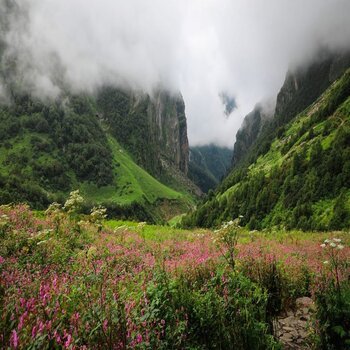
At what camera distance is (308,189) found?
73.8m

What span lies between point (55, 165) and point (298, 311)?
7879 inches

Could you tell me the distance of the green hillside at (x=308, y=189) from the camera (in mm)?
62875

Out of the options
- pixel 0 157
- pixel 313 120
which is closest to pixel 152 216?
pixel 0 157

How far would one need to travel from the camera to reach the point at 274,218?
80.4 metres

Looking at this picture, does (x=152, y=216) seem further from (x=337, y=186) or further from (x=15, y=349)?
(x=15, y=349)

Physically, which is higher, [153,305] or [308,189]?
[308,189]

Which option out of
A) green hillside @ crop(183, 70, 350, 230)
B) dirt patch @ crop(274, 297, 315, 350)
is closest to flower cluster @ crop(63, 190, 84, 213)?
dirt patch @ crop(274, 297, 315, 350)

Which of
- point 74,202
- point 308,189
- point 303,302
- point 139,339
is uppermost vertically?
point 308,189

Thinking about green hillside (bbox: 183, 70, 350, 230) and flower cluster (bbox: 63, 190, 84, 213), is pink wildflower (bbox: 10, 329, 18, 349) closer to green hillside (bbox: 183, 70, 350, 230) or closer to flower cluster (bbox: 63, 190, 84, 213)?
flower cluster (bbox: 63, 190, 84, 213)

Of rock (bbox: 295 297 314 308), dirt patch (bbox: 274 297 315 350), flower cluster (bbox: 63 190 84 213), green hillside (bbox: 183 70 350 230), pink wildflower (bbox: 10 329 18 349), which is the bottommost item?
dirt patch (bbox: 274 297 315 350)

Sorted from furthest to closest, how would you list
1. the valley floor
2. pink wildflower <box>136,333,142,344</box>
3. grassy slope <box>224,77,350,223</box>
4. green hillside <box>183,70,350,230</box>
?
grassy slope <box>224,77,350,223</box>, green hillside <box>183,70,350,230</box>, pink wildflower <box>136,333,142,344</box>, the valley floor

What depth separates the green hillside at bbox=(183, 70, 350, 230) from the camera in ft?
206

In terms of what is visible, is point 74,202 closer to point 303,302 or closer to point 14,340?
point 303,302

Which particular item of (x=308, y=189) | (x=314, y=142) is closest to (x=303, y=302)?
(x=308, y=189)
